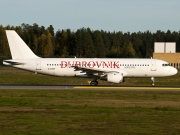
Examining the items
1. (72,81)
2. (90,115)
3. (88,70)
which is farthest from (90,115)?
(72,81)

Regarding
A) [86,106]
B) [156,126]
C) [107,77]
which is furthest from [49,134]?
[107,77]

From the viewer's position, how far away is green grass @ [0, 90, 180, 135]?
18.2 m

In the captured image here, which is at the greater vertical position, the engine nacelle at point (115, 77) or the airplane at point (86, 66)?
the airplane at point (86, 66)

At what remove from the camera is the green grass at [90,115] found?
18.2 metres

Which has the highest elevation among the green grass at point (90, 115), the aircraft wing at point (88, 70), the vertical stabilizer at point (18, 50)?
the vertical stabilizer at point (18, 50)

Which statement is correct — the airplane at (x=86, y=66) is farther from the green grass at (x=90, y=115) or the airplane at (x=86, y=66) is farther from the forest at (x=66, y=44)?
the forest at (x=66, y=44)

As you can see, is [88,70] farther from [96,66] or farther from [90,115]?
[90,115]

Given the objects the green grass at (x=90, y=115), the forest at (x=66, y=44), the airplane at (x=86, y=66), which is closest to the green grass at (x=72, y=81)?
the airplane at (x=86, y=66)

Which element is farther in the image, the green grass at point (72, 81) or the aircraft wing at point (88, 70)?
the green grass at point (72, 81)

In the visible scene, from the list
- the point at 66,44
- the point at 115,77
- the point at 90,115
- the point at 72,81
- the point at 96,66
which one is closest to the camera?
the point at 90,115

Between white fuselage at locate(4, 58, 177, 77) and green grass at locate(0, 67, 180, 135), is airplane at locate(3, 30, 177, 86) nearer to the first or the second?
white fuselage at locate(4, 58, 177, 77)

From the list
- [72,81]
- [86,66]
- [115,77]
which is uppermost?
[86,66]

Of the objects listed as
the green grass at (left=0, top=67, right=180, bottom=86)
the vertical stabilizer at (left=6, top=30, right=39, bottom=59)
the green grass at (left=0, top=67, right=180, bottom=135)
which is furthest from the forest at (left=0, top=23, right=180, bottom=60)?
the green grass at (left=0, top=67, right=180, bottom=135)

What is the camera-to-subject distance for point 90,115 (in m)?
22.6
